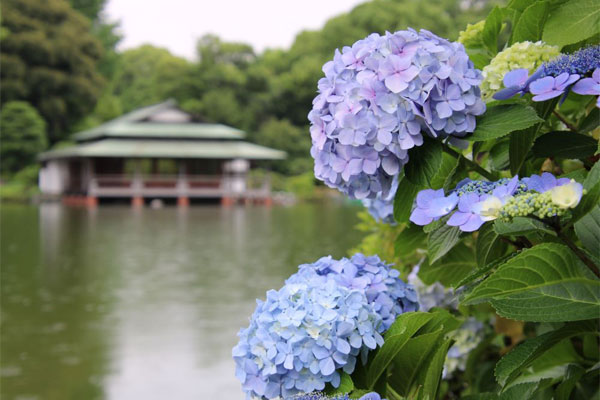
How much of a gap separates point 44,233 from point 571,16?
14966 mm

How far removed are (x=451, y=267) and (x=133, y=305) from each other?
552 cm

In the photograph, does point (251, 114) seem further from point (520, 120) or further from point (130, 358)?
point (520, 120)

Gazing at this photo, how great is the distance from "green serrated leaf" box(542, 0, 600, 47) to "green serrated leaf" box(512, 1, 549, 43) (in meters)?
0.07

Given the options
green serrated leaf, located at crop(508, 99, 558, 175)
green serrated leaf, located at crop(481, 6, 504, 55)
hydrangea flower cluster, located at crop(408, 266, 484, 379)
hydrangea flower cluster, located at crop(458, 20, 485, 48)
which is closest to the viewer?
green serrated leaf, located at crop(508, 99, 558, 175)

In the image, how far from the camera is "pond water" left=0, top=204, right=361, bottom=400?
4.12 meters

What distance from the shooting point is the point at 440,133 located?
3.55 ft

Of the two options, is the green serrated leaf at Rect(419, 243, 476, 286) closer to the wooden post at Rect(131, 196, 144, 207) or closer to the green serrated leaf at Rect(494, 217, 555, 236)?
the green serrated leaf at Rect(494, 217, 555, 236)

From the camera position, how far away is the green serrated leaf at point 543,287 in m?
0.83

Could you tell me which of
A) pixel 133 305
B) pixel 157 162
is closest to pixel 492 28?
pixel 133 305

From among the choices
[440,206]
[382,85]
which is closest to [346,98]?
[382,85]

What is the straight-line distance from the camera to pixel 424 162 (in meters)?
1.08

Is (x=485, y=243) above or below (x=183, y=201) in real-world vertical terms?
above

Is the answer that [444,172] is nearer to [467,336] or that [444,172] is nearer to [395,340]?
[395,340]

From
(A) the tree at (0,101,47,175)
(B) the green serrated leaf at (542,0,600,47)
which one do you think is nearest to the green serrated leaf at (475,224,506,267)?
(B) the green serrated leaf at (542,0,600,47)
